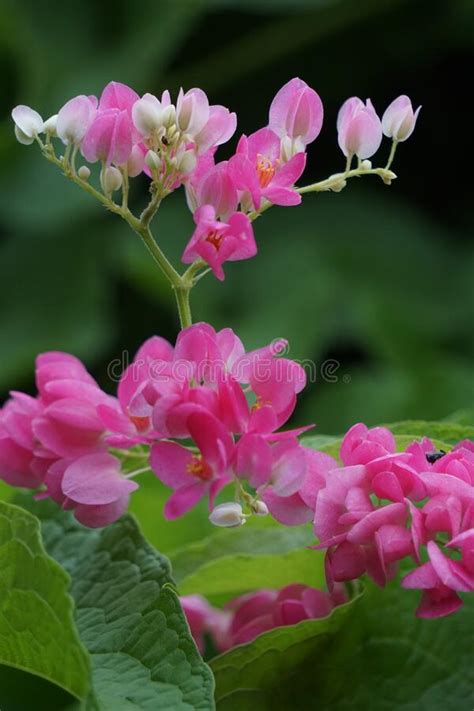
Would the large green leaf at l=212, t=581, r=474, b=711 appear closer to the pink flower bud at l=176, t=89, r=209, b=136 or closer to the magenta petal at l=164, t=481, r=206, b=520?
the magenta petal at l=164, t=481, r=206, b=520

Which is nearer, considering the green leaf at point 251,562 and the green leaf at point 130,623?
the green leaf at point 130,623

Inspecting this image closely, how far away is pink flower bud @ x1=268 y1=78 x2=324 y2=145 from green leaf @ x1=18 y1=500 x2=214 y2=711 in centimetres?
20

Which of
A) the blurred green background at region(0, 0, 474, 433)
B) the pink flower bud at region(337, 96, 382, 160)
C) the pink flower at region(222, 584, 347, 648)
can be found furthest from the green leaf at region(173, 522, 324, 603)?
the blurred green background at region(0, 0, 474, 433)

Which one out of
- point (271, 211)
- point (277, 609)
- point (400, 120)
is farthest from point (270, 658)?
point (271, 211)

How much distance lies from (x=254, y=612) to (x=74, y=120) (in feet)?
0.95

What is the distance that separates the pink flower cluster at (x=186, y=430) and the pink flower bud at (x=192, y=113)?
9 centimetres

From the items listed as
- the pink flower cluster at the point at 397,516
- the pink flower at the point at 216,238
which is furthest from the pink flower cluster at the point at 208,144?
the pink flower cluster at the point at 397,516

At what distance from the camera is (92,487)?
0.50m

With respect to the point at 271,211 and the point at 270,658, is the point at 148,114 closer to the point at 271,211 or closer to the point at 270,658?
the point at 270,658

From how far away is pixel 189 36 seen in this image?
1926 mm

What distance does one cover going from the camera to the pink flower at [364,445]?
48 centimetres

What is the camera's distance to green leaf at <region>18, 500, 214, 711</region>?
46 cm

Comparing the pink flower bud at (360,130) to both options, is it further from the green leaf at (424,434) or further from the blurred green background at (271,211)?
the blurred green background at (271,211)

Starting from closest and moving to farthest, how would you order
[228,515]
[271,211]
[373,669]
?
[228,515] < [373,669] < [271,211]
